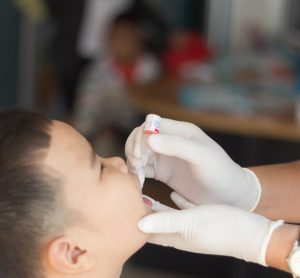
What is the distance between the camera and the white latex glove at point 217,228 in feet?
4.02

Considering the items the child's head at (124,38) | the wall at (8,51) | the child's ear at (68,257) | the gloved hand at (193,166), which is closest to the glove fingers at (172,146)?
the gloved hand at (193,166)

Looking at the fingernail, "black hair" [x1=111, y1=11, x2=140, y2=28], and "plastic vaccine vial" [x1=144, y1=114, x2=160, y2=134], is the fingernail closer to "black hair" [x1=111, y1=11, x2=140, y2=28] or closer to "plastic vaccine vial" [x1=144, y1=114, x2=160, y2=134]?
"plastic vaccine vial" [x1=144, y1=114, x2=160, y2=134]

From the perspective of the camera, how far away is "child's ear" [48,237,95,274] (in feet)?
3.87

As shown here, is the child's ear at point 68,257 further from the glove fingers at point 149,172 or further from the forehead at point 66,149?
the glove fingers at point 149,172

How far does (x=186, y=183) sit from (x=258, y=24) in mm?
3644

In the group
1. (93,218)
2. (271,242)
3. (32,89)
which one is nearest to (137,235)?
(93,218)

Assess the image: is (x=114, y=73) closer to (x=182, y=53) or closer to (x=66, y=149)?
(x=182, y=53)

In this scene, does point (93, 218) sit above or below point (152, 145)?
below

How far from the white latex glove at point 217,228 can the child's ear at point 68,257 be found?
4.1 inches

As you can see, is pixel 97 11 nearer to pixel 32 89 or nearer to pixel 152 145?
pixel 32 89

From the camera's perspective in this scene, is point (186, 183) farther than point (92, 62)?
No

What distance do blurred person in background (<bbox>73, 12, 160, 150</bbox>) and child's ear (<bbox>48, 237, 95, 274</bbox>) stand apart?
108 inches

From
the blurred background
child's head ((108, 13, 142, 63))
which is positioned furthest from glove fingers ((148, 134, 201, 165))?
child's head ((108, 13, 142, 63))

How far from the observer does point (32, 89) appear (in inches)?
187
